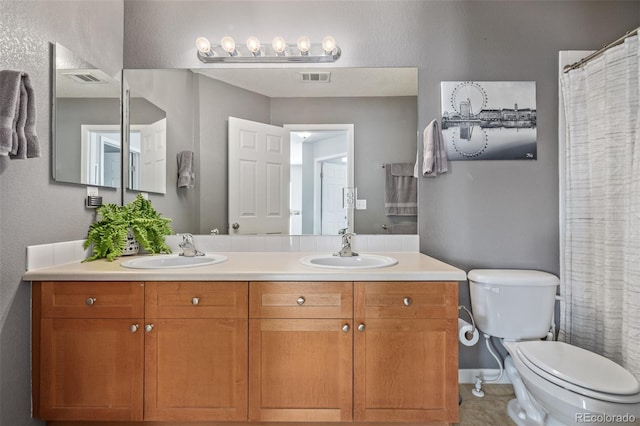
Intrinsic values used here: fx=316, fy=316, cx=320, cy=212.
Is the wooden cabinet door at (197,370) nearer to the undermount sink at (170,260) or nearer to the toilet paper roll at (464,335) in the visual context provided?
the undermount sink at (170,260)

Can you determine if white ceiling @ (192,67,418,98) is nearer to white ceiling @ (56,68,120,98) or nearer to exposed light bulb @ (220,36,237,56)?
exposed light bulb @ (220,36,237,56)

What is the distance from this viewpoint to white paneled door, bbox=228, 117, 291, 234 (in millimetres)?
1994

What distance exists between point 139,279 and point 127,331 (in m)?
0.23

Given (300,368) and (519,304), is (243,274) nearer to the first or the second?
(300,368)

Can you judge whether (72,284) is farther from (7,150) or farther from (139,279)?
(7,150)

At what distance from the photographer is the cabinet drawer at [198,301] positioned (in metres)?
1.37

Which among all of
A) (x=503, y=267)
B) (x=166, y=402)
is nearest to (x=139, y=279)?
(x=166, y=402)

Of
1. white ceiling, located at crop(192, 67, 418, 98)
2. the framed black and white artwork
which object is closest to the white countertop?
the framed black and white artwork

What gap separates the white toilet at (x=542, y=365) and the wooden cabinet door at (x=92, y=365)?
171cm

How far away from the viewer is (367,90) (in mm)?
1984

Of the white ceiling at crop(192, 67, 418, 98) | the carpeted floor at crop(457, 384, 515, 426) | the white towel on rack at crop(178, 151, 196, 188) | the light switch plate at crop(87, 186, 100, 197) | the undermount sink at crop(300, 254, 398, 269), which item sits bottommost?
the carpeted floor at crop(457, 384, 515, 426)

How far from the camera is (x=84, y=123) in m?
1.70

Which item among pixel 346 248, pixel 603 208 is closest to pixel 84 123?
pixel 346 248

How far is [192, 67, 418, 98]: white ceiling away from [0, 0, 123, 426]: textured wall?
0.76 metres
